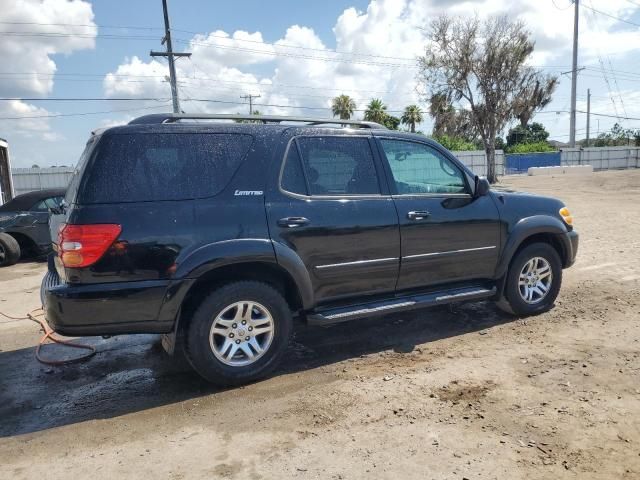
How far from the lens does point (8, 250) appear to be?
973 cm

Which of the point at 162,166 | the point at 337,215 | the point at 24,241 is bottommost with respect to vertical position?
the point at 24,241

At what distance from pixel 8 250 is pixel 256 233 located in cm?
812

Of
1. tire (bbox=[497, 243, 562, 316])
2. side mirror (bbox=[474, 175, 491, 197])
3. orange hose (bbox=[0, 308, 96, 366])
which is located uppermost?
side mirror (bbox=[474, 175, 491, 197])

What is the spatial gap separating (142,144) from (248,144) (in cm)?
78

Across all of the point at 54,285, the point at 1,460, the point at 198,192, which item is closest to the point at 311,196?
the point at 198,192

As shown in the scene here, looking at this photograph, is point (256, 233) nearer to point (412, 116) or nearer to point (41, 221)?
point (41, 221)

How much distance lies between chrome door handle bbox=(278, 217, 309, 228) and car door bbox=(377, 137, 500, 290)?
3.03ft

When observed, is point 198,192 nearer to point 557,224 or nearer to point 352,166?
point 352,166

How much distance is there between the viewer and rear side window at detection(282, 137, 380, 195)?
13.3 ft

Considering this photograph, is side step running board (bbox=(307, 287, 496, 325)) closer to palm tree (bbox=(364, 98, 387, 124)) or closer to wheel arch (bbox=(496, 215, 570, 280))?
wheel arch (bbox=(496, 215, 570, 280))

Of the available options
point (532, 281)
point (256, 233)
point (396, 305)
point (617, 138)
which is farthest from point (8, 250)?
point (617, 138)

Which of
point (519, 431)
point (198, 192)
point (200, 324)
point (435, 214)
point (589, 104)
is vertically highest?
point (589, 104)

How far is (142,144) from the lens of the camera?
360 cm

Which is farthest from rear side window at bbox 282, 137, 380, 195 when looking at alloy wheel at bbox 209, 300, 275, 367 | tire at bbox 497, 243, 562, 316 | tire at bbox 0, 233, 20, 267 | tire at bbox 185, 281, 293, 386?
tire at bbox 0, 233, 20, 267
